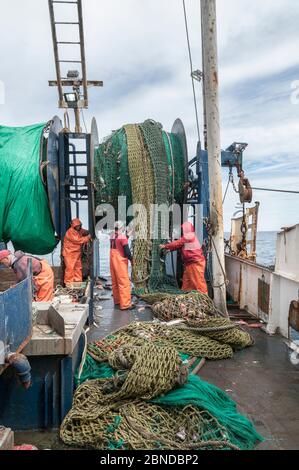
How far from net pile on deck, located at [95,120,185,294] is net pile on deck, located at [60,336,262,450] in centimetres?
374

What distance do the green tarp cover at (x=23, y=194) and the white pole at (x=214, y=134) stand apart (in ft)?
10.0

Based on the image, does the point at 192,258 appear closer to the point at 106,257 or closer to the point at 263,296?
the point at 263,296

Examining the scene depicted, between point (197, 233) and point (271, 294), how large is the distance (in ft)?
8.79

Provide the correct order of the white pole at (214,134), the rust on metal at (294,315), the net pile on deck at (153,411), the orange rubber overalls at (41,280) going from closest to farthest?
1. the net pile on deck at (153,411)
2. the rust on metal at (294,315)
3. the orange rubber overalls at (41,280)
4. the white pole at (214,134)

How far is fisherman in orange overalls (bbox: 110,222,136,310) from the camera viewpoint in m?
7.09

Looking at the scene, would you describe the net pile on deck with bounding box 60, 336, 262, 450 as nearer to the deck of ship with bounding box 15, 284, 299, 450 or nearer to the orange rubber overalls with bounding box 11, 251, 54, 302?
the deck of ship with bounding box 15, 284, 299, 450

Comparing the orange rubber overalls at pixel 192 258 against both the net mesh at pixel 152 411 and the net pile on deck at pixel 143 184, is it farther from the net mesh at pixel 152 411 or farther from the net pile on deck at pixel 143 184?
the net mesh at pixel 152 411

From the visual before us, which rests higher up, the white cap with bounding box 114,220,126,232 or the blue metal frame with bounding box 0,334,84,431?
the white cap with bounding box 114,220,126,232

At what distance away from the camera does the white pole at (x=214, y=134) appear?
5.97 meters

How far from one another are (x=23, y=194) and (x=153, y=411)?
487 centimetres

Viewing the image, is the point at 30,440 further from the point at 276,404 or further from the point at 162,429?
the point at 276,404

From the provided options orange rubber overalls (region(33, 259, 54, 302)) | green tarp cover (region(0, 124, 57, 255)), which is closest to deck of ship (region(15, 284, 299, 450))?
orange rubber overalls (region(33, 259, 54, 302))

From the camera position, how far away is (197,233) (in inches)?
324

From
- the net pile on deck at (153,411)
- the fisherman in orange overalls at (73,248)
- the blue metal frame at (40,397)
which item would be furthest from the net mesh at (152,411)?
the fisherman in orange overalls at (73,248)
